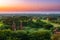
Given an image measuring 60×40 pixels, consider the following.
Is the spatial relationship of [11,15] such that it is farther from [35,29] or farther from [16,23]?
[35,29]

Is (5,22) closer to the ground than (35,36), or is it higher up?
higher up

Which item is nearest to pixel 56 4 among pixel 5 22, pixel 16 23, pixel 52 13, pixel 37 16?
pixel 52 13

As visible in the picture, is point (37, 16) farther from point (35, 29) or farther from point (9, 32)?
point (9, 32)

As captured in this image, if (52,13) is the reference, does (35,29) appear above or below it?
below

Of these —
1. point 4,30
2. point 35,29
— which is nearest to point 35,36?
point 35,29

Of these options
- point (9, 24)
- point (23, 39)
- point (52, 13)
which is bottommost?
point (23, 39)
